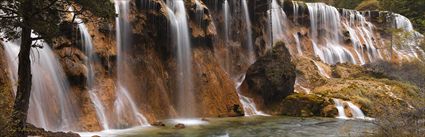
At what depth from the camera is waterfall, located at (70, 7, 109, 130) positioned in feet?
78.0

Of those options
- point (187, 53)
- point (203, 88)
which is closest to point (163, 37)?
point (187, 53)

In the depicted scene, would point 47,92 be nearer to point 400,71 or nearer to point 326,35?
point 400,71

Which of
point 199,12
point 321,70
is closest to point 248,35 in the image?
point 321,70

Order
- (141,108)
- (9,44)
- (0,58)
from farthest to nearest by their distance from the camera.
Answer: (141,108) → (9,44) → (0,58)

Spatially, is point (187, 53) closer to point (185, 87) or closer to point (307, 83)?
point (185, 87)

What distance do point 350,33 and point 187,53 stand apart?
121ft

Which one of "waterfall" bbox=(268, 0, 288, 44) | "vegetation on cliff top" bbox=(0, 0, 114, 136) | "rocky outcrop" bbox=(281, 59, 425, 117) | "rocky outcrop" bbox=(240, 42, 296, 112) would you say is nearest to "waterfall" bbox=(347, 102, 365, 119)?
"rocky outcrop" bbox=(281, 59, 425, 117)

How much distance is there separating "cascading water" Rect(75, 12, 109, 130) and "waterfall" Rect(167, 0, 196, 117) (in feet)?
22.8

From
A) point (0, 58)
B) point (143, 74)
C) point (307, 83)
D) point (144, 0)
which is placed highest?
point (144, 0)

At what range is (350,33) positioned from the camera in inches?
2473

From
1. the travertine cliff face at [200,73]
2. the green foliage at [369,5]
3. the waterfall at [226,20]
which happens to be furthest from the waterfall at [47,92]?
the green foliage at [369,5]

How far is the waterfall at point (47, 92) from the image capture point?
2059 cm

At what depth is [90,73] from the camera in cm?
2462

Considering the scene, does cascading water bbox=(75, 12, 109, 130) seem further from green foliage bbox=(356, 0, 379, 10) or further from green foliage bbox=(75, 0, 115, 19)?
green foliage bbox=(356, 0, 379, 10)
